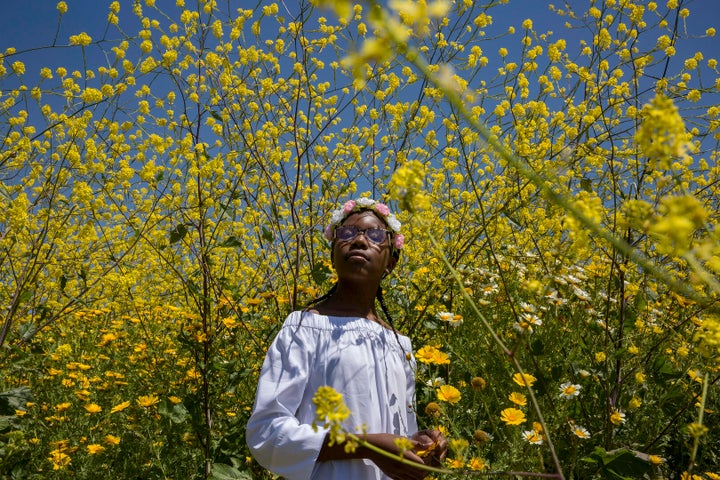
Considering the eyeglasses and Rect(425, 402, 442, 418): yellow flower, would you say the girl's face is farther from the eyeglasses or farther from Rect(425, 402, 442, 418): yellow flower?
Rect(425, 402, 442, 418): yellow flower

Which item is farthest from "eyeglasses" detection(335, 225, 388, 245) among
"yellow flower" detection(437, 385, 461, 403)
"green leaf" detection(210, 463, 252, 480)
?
"green leaf" detection(210, 463, 252, 480)

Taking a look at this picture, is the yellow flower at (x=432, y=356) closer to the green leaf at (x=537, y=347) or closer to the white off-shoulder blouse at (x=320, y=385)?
the white off-shoulder blouse at (x=320, y=385)

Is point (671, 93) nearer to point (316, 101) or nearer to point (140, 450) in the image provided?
point (316, 101)

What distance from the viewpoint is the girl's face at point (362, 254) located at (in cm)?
175

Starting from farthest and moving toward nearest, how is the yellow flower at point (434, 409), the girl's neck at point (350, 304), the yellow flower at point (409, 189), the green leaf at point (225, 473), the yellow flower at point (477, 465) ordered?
the green leaf at point (225, 473) < the girl's neck at point (350, 304) < the yellow flower at point (434, 409) < the yellow flower at point (477, 465) < the yellow flower at point (409, 189)

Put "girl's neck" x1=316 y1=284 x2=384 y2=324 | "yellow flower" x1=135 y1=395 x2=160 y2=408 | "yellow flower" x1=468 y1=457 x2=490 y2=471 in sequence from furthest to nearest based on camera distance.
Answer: "yellow flower" x1=135 y1=395 x2=160 y2=408 → "girl's neck" x1=316 y1=284 x2=384 y2=324 → "yellow flower" x1=468 y1=457 x2=490 y2=471

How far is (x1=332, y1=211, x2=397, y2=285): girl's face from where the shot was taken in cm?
175

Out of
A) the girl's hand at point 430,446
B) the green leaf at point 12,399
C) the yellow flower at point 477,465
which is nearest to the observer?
the girl's hand at point 430,446

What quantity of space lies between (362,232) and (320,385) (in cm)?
Answer: 53

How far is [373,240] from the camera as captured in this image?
182 centimetres

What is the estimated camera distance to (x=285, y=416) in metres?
1.44

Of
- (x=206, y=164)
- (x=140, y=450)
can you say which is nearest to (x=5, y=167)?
(x=206, y=164)

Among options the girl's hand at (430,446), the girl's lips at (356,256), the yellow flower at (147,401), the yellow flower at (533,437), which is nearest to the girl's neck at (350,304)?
the girl's lips at (356,256)

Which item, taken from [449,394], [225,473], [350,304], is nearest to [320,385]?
[350,304]
